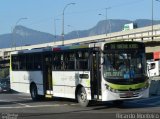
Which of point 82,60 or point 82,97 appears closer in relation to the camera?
point 82,60

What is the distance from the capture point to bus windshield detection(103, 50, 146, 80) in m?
19.9

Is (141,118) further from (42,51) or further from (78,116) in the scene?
(42,51)

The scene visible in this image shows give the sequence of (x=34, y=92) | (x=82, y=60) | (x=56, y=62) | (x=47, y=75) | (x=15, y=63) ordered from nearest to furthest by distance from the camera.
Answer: (x=82, y=60) → (x=56, y=62) → (x=47, y=75) → (x=34, y=92) → (x=15, y=63)

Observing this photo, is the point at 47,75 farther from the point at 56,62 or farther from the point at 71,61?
the point at 71,61

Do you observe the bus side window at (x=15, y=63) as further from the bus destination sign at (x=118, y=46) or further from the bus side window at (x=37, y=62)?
the bus destination sign at (x=118, y=46)

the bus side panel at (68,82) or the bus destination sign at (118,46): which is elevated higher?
the bus destination sign at (118,46)

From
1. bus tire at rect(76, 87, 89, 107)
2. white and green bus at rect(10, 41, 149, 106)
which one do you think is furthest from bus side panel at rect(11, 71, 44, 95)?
bus tire at rect(76, 87, 89, 107)

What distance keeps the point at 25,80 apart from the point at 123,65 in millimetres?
9347

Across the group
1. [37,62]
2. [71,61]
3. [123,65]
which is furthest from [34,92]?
[123,65]

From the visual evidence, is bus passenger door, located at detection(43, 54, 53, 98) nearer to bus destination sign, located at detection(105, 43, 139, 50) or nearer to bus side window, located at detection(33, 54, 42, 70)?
bus side window, located at detection(33, 54, 42, 70)

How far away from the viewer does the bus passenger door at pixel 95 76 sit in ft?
66.4

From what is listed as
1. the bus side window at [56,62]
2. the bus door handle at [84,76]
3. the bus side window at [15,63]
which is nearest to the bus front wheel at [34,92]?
the bus side window at [15,63]

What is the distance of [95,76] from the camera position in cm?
2047

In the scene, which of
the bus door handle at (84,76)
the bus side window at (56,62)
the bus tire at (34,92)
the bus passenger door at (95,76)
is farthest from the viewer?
the bus tire at (34,92)
